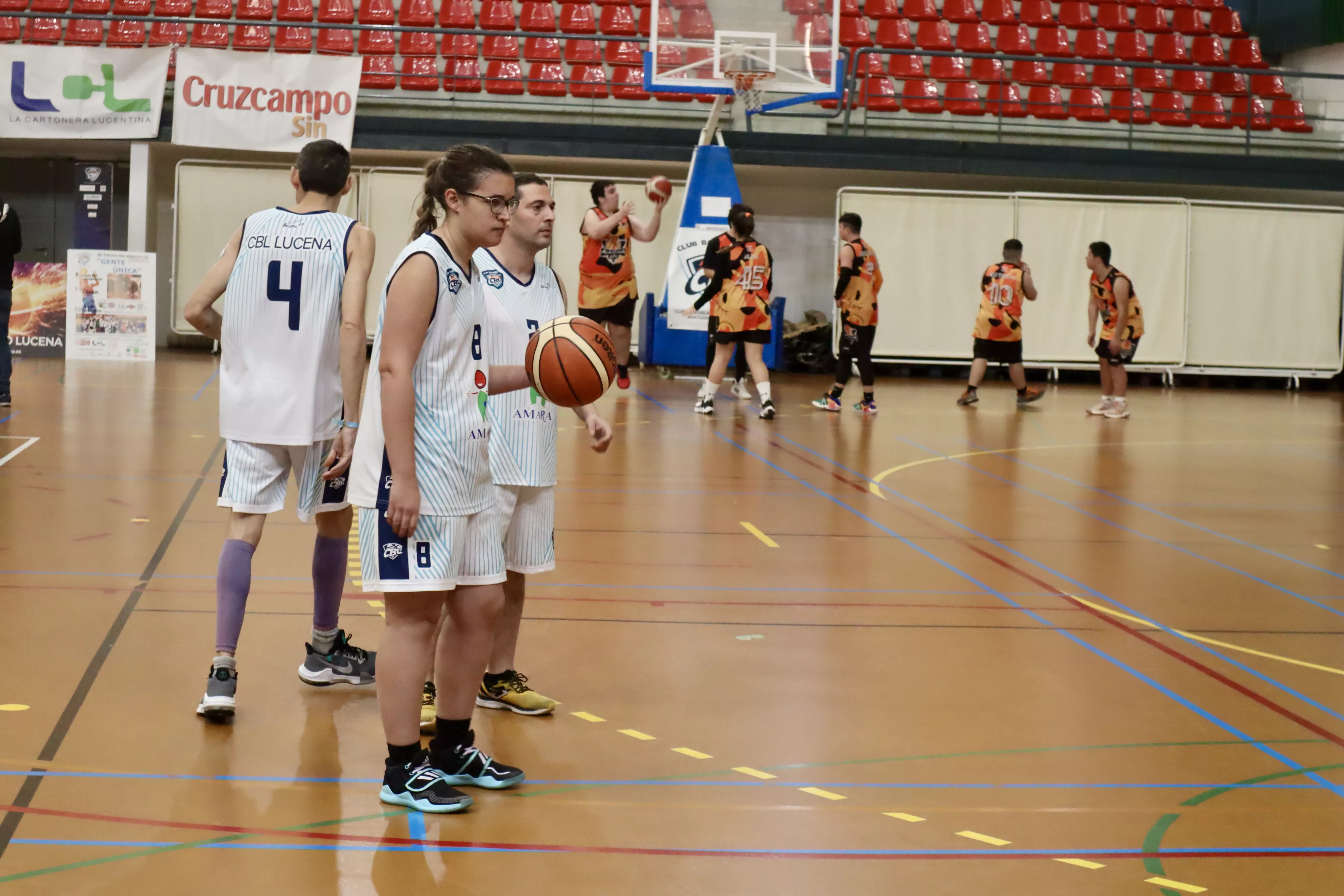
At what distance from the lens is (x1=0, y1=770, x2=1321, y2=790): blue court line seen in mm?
3514

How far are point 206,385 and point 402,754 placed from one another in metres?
11.2

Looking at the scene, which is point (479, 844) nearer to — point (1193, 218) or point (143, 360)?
point (143, 360)

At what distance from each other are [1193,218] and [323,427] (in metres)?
16.6

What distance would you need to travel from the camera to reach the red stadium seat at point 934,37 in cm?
2014

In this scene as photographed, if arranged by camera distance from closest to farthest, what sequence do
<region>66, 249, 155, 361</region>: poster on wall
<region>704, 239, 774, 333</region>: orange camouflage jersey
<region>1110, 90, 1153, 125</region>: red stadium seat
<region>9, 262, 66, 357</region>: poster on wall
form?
<region>704, 239, 774, 333</region>: orange camouflage jersey → <region>66, 249, 155, 361</region>: poster on wall → <region>9, 262, 66, 357</region>: poster on wall → <region>1110, 90, 1153, 125</region>: red stadium seat

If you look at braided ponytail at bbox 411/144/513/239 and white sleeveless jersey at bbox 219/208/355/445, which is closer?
braided ponytail at bbox 411/144/513/239

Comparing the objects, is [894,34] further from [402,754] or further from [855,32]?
[402,754]

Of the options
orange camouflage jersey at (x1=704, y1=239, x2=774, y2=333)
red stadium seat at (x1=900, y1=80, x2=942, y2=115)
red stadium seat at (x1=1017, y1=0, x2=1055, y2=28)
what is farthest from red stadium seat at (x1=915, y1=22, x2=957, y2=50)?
orange camouflage jersey at (x1=704, y1=239, x2=774, y2=333)

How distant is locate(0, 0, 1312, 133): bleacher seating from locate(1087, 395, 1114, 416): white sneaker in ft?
18.0

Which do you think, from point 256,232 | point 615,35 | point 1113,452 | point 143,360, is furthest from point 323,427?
point 615,35

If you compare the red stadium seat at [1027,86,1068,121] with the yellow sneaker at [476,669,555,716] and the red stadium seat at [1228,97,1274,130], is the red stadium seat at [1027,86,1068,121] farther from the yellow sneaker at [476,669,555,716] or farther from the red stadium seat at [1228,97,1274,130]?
the yellow sneaker at [476,669,555,716]

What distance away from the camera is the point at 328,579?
444 cm

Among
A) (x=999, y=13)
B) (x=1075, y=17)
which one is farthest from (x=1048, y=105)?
(x=1075, y=17)

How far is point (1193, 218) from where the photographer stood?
1842 cm
